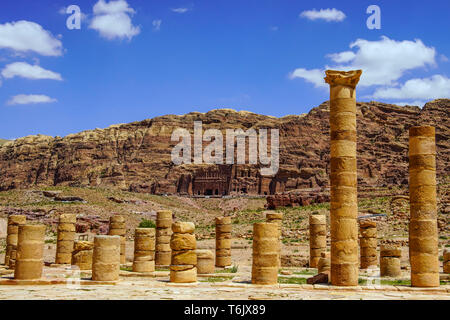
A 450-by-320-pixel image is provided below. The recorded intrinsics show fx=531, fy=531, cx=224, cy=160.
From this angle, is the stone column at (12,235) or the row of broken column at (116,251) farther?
the stone column at (12,235)

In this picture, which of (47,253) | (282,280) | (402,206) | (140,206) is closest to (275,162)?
(140,206)

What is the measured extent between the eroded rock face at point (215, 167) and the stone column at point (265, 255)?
190 feet

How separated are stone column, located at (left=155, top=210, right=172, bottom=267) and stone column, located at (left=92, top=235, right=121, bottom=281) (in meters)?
7.90

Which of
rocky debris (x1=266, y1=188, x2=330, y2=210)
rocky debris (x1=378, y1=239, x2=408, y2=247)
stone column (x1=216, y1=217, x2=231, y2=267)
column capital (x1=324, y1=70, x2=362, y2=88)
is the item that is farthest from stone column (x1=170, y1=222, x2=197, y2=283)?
rocky debris (x1=266, y1=188, x2=330, y2=210)

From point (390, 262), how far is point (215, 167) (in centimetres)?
7651

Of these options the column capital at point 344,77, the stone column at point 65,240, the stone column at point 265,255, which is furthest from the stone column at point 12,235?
the column capital at point 344,77

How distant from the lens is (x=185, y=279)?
51.6 ft

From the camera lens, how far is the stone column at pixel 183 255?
1578 centimetres

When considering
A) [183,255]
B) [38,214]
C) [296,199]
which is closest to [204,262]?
[183,255]

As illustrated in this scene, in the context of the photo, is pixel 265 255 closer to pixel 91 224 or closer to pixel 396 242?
pixel 396 242

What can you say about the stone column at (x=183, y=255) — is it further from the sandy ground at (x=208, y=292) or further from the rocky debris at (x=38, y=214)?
the rocky debris at (x=38, y=214)

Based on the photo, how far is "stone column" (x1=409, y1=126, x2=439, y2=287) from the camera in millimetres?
14578
